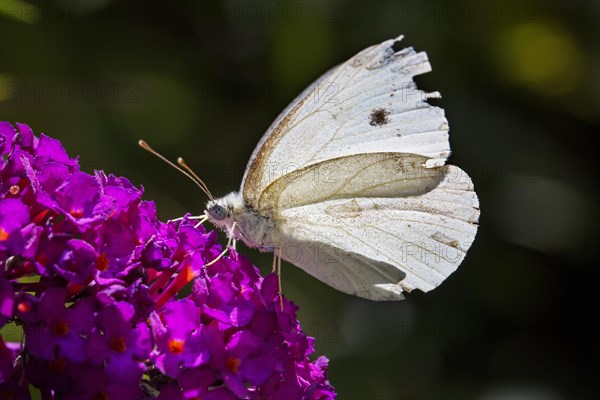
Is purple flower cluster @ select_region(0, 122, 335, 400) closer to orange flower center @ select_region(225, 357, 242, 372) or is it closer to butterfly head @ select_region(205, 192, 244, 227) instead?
orange flower center @ select_region(225, 357, 242, 372)

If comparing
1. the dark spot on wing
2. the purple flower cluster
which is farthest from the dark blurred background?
the purple flower cluster

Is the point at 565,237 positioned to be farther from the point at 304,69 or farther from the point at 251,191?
the point at 251,191

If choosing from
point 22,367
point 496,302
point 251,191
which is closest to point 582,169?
point 496,302

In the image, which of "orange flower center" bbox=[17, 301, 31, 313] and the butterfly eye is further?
the butterfly eye

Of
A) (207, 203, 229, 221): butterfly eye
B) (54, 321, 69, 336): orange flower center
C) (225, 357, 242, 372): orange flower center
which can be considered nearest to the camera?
(54, 321, 69, 336): orange flower center

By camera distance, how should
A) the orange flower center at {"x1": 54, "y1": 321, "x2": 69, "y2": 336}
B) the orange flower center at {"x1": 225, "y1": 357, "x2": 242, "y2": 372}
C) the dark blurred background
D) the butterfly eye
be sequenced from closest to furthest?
the orange flower center at {"x1": 54, "y1": 321, "x2": 69, "y2": 336}, the orange flower center at {"x1": 225, "y1": 357, "x2": 242, "y2": 372}, the butterfly eye, the dark blurred background

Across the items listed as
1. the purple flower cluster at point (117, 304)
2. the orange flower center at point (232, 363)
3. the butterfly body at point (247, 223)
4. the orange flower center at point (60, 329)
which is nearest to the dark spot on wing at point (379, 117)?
the butterfly body at point (247, 223)

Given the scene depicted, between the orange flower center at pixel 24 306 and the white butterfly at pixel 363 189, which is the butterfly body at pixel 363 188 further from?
the orange flower center at pixel 24 306
